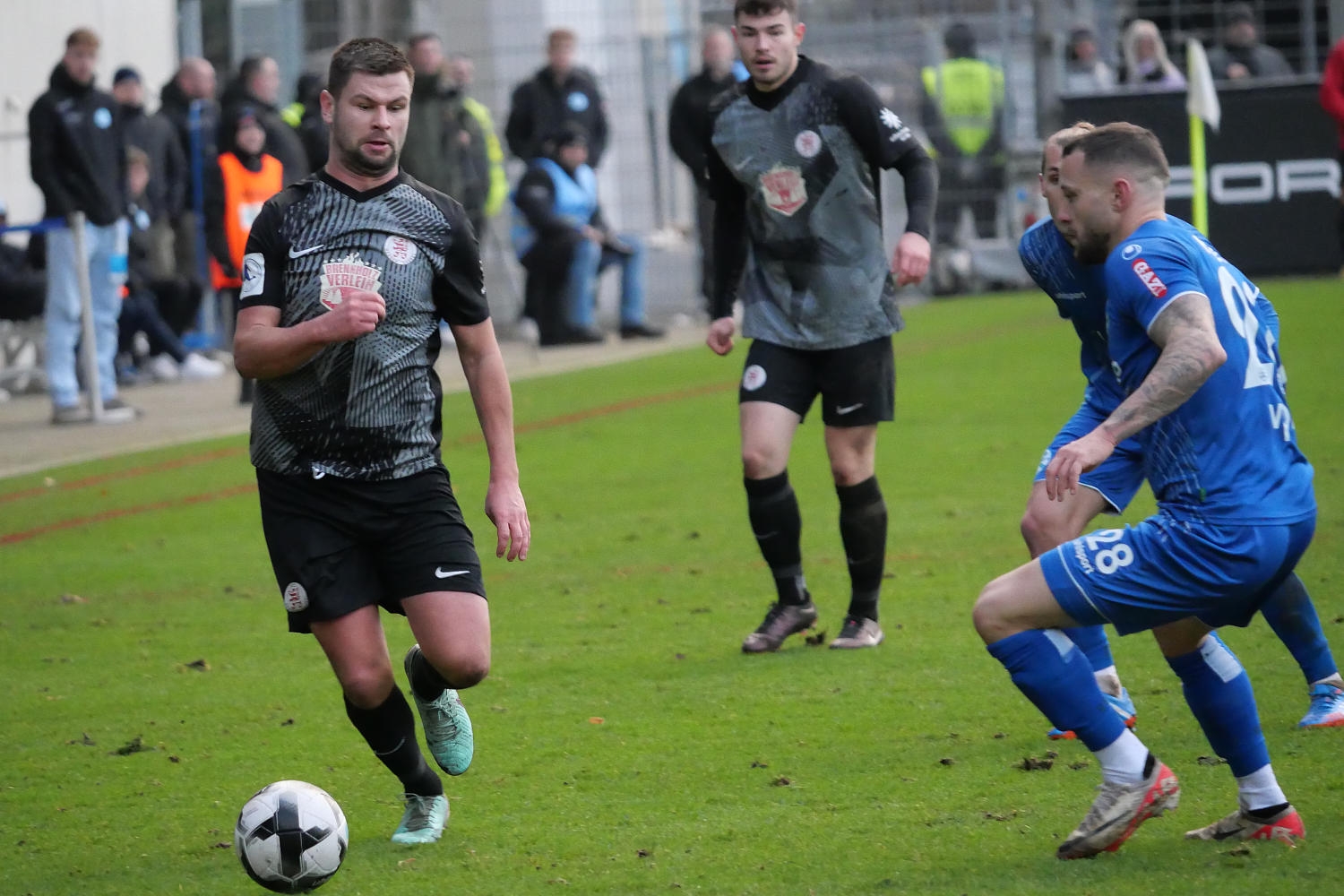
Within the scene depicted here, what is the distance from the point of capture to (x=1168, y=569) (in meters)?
4.01

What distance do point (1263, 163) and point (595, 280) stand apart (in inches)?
253

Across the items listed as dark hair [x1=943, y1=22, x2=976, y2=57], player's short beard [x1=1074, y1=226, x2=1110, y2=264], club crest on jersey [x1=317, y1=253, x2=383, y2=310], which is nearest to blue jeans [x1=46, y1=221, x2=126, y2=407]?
club crest on jersey [x1=317, y1=253, x2=383, y2=310]

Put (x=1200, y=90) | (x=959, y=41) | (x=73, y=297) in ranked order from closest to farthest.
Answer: (x=1200, y=90) → (x=73, y=297) → (x=959, y=41)

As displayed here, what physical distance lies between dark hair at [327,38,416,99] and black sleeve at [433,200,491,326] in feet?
1.24

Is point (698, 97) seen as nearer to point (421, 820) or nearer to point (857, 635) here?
point (857, 635)

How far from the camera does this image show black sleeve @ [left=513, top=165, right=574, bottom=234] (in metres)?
16.6

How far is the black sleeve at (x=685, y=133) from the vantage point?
1527 cm

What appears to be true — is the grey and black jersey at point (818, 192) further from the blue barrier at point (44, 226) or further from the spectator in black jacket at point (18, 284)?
the spectator in black jacket at point (18, 284)

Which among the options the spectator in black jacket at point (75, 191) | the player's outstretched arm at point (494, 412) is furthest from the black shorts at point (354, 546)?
the spectator in black jacket at point (75, 191)

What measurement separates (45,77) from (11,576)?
33.5ft

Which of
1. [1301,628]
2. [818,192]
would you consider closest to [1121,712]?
[1301,628]

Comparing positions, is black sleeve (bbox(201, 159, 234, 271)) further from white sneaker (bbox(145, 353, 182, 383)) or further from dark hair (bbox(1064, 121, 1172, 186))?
dark hair (bbox(1064, 121, 1172, 186))

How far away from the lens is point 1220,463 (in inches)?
159

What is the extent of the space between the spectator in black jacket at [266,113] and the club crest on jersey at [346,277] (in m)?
9.87
